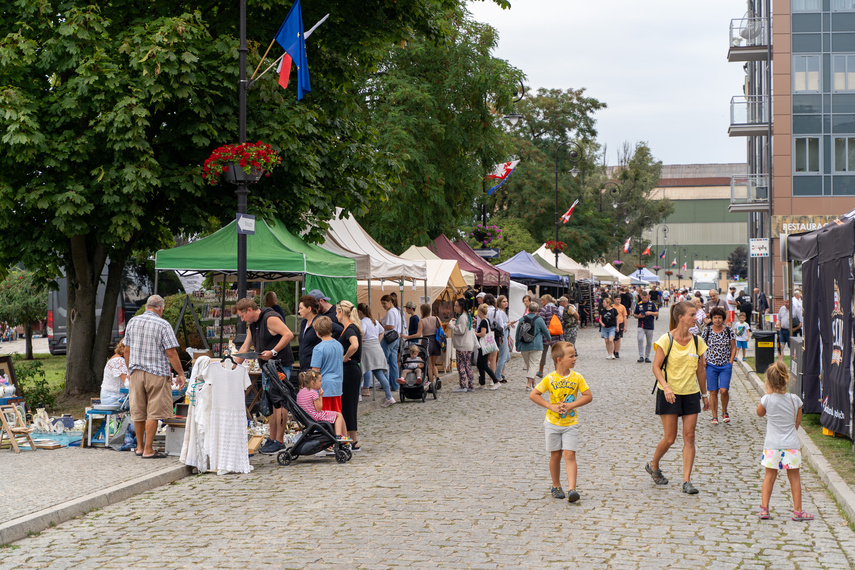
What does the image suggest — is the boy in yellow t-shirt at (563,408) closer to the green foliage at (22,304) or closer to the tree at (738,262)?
the green foliage at (22,304)

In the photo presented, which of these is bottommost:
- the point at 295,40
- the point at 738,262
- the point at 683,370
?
the point at 683,370

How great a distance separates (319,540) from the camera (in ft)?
22.8

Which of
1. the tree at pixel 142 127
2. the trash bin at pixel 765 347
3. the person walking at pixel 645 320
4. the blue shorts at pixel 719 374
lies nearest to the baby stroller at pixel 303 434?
the tree at pixel 142 127

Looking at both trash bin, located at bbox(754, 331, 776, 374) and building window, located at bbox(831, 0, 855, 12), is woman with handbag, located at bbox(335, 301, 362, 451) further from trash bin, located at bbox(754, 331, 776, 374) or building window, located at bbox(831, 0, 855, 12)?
building window, located at bbox(831, 0, 855, 12)

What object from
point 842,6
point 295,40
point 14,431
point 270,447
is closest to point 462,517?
point 270,447

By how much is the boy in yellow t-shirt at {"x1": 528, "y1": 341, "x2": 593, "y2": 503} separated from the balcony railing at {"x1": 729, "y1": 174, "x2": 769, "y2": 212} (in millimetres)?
36623

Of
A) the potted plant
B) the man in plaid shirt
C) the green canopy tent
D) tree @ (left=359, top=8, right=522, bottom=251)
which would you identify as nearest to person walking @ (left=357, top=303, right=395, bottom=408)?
the green canopy tent

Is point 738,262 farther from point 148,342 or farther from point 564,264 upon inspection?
point 148,342

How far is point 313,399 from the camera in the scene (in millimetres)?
10711

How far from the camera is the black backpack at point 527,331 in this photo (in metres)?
17.9

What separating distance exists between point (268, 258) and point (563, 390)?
741 centimetres

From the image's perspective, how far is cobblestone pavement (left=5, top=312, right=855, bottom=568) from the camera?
6.50 m

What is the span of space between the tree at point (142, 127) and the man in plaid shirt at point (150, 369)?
13.5 feet

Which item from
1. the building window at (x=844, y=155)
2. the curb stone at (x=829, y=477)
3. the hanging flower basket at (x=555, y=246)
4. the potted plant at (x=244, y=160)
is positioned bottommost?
the curb stone at (x=829, y=477)
